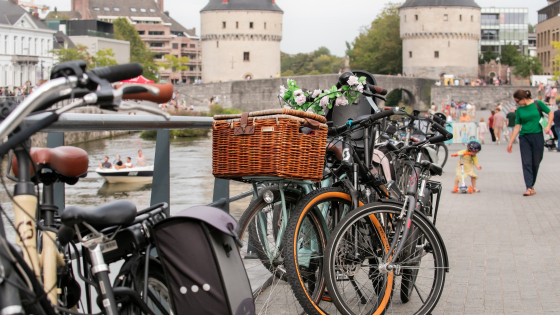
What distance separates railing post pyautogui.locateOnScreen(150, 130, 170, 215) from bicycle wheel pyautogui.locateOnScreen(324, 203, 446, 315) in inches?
32.1

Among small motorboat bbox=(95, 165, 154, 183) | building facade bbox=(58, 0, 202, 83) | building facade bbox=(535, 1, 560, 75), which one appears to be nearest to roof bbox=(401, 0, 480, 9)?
building facade bbox=(535, 1, 560, 75)

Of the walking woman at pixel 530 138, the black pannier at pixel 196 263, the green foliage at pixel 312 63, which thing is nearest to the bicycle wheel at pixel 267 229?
the black pannier at pixel 196 263

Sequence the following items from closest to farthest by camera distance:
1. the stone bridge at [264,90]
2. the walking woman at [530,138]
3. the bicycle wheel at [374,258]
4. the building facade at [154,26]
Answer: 1. the bicycle wheel at [374,258]
2. the walking woman at [530,138]
3. the stone bridge at [264,90]
4. the building facade at [154,26]

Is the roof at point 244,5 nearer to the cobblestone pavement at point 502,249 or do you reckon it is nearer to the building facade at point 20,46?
the building facade at point 20,46

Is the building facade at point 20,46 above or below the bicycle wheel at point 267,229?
above

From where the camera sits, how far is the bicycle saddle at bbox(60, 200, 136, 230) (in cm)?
178

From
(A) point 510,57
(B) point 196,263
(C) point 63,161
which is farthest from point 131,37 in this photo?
(B) point 196,263

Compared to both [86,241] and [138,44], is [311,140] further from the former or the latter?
[138,44]

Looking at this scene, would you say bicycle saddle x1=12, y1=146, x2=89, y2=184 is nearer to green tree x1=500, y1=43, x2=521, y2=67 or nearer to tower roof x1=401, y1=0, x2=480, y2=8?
tower roof x1=401, y1=0, x2=480, y2=8

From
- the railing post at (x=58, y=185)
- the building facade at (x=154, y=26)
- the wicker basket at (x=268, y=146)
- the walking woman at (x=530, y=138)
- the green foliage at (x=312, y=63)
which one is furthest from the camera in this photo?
the green foliage at (x=312, y=63)

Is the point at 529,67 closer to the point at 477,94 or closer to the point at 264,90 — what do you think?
the point at 477,94

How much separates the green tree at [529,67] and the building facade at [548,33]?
4.82ft

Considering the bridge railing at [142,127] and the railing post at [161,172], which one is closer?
the bridge railing at [142,127]

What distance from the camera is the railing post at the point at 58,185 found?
2555 mm
